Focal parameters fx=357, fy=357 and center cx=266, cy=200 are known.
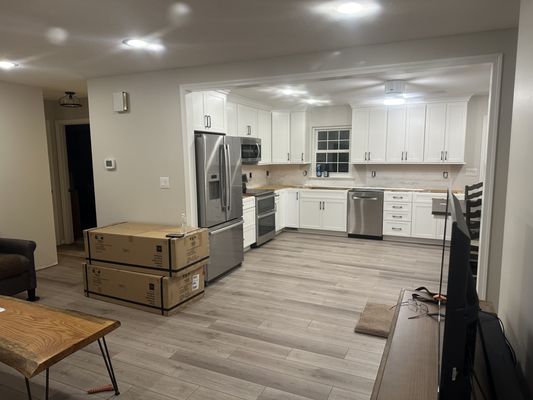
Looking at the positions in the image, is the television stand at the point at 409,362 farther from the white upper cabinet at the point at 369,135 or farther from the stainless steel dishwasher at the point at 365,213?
the white upper cabinet at the point at 369,135

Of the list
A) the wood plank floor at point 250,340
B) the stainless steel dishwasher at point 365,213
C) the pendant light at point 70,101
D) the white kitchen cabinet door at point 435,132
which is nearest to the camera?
the wood plank floor at point 250,340

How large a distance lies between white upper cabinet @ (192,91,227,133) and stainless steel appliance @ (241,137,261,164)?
34.8 inches

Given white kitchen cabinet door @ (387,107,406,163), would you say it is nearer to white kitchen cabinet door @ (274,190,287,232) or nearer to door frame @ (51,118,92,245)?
white kitchen cabinet door @ (274,190,287,232)

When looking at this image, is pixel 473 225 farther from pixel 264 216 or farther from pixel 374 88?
pixel 264 216

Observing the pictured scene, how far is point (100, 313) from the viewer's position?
3.41 meters

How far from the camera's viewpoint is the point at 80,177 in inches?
250

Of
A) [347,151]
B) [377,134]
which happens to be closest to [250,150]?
[347,151]

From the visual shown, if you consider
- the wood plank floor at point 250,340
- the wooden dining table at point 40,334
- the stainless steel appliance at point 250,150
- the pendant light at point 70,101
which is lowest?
the wood plank floor at point 250,340

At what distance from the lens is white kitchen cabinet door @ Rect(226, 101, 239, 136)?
5268 millimetres

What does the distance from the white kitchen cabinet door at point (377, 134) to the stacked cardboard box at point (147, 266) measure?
3840 mm

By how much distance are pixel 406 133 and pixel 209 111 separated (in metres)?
3.59

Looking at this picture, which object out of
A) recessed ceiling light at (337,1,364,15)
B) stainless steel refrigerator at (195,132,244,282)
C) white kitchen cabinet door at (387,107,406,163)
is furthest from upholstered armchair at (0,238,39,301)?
white kitchen cabinet door at (387,107,406,163)

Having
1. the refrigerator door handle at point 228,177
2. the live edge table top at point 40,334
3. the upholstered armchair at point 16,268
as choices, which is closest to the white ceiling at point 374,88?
the refrigerator door handle at point 228,177

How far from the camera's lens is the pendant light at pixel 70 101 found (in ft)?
16.3
